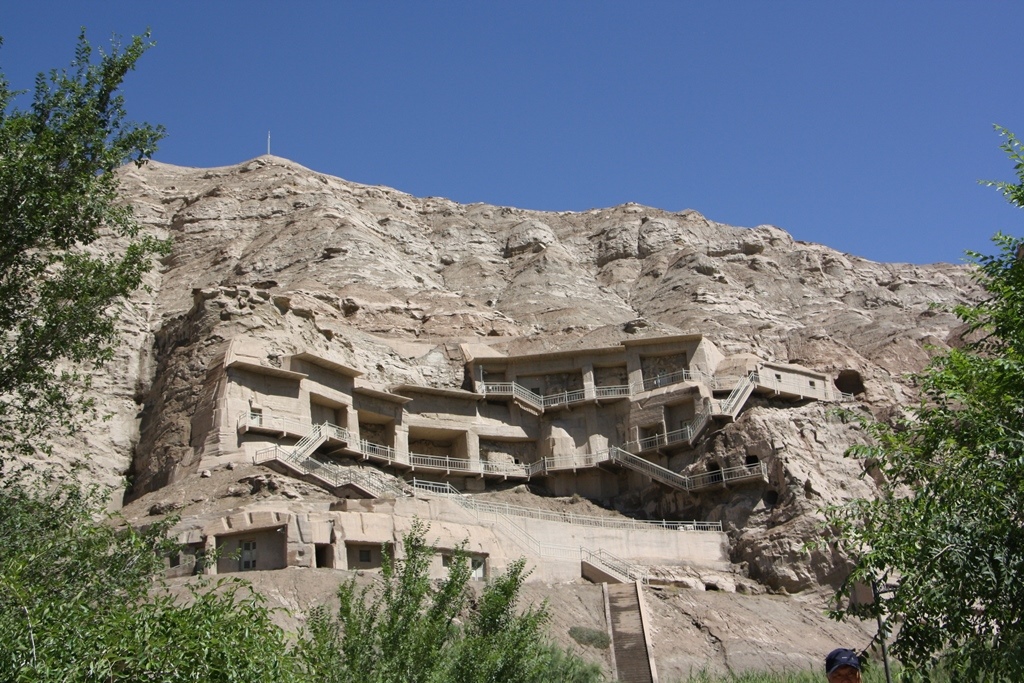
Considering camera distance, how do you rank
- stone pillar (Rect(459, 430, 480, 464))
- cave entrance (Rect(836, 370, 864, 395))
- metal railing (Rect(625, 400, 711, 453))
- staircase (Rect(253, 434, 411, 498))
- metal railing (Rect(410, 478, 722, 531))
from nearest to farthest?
1. staircase (Rect(253, 434, 411, 498))
2. metal railing (Rect(410, 478, 722, 531))
3. metal railing (Rect(625, 400, 711, 453))
4. stone pillar (Rect(459, 430, 480, 464))
5. cave entrance (Rect(836, 370, 864, 395))

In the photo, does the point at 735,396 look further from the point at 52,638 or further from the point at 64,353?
the point at 52,638

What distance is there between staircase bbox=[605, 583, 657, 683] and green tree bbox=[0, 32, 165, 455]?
58.0 ft

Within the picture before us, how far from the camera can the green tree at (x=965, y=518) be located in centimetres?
1237

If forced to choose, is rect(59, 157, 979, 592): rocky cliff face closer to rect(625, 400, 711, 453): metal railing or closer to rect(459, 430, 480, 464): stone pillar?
rect(625, 400, 711, 453): metal railing

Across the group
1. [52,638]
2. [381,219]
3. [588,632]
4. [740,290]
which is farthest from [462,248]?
[52,638]

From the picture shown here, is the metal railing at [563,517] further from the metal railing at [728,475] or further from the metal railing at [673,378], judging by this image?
the metal railing at [673,378]

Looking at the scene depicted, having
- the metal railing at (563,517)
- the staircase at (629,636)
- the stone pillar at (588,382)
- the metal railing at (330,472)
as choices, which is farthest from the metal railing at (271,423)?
the stone pillar at (588,382)

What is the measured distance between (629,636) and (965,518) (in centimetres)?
2148

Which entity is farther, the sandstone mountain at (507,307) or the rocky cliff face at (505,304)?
the rocky cliff face at (505,304)

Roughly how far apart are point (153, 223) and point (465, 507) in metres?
53.1

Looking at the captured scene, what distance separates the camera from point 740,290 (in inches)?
2844

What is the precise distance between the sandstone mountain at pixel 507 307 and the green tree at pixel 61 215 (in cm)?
1963

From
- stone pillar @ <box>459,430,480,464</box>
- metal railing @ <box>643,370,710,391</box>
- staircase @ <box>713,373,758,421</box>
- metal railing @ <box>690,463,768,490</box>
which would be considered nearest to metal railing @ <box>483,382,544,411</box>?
stone pillar @ <box>459,430,480,464</box>

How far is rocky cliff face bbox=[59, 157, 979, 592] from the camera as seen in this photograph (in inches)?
1716
